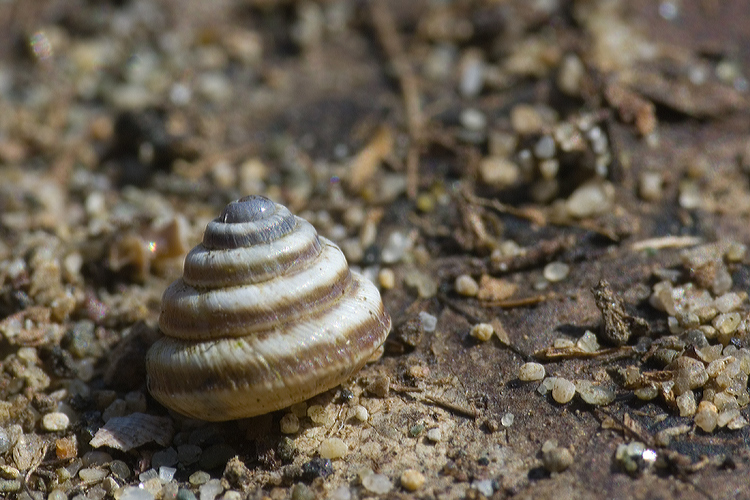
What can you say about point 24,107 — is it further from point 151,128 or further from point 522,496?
point 522,496

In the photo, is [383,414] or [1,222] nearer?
[383,414]

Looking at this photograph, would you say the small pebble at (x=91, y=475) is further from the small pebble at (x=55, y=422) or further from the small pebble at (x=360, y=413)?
the small pebble at (x=360, y=413)

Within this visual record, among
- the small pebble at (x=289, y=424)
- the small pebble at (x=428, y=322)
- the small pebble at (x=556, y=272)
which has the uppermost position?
the small pebble at (x=556, y=272)

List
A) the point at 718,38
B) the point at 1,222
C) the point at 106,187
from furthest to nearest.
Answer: the point at 718,38 < the point at 106,187 < the point at 1,222

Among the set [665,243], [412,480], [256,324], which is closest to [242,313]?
[256,324]

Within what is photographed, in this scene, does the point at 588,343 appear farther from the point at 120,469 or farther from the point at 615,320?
the point at 120,469

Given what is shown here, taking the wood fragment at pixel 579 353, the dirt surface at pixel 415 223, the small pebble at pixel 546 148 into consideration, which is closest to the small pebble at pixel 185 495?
the dirt surface at pixel 415 223

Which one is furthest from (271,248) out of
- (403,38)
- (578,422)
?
(403,38)
